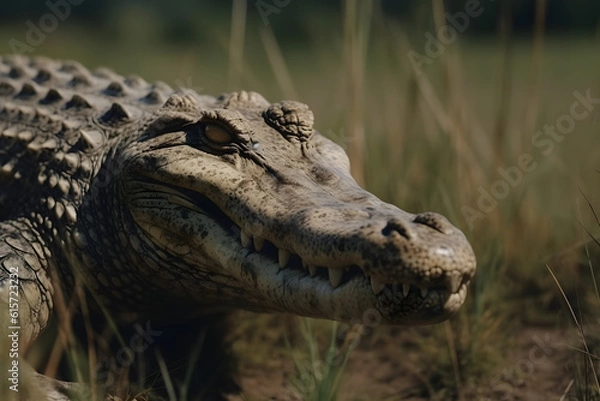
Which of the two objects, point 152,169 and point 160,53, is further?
point 160,53

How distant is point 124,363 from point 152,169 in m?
0.77

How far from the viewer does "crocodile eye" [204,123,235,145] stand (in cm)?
318

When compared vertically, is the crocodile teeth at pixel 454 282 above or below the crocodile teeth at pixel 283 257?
above

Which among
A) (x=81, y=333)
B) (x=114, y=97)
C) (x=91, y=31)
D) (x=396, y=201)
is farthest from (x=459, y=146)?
(x=91, y=31)

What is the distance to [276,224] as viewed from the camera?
272 cm

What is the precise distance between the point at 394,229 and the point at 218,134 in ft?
3.48

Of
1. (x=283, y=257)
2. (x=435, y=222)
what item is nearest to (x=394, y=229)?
(x=435, y=222)

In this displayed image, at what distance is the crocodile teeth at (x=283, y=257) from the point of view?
2699 mm

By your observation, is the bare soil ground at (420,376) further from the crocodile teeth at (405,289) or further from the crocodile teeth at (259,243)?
the crocodile teeth at (405,289)

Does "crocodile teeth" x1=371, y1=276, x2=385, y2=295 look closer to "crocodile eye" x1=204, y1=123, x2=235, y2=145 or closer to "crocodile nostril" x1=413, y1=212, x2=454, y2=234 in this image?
"crocodile nostril" x1=413, y1=212, x2=454, y2=234

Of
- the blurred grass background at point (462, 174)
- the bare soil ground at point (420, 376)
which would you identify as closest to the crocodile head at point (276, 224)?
the bare soil ground at point (420, 376)

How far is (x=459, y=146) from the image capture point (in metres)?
4.69

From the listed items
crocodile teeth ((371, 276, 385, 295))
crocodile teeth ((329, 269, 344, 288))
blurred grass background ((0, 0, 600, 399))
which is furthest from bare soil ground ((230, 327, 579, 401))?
crocodile teeth ((371, 276, 385, 295))

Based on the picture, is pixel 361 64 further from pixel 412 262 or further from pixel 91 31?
pixel 91 31
